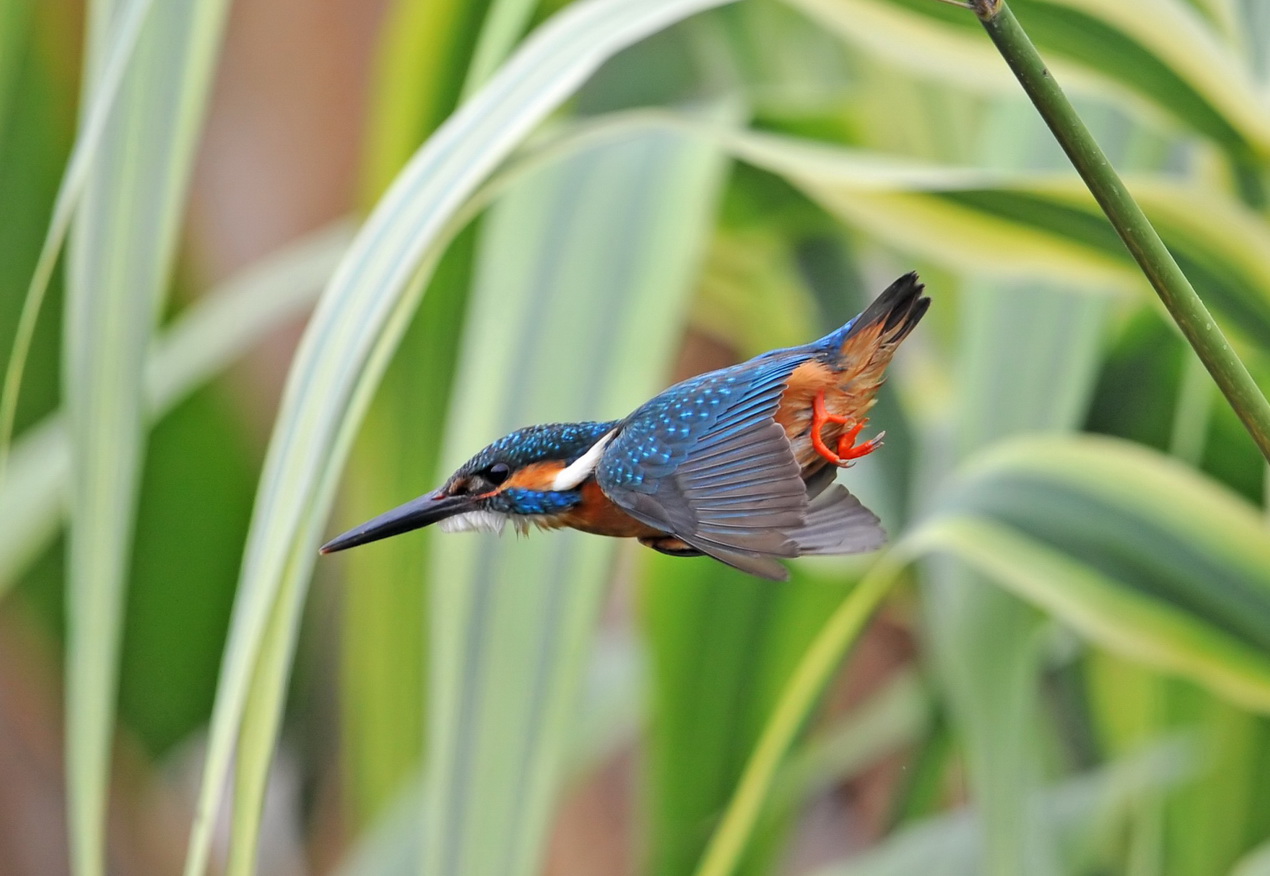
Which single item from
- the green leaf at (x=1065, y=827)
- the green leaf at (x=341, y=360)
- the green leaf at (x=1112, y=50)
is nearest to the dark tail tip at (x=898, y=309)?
the green leaf at (x=341, y=360)

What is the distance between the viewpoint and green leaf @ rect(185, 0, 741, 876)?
11.8 inches

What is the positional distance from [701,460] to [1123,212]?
0.18ft

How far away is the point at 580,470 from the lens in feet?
0.56

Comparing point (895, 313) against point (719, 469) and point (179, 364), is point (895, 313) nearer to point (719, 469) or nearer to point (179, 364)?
point (719, 469)

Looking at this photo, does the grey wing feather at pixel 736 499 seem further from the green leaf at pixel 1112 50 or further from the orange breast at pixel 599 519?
the green leaf at pixel 1112 50

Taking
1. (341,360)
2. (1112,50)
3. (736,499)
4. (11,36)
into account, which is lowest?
(736,499)

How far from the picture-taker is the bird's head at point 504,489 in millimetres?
153

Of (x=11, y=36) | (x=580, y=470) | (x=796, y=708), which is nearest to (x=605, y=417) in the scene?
(x=796, y=708)

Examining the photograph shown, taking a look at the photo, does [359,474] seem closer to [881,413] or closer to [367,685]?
[367,685]

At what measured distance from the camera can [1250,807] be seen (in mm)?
555

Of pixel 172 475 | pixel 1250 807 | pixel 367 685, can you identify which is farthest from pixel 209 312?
pixel 1250 807

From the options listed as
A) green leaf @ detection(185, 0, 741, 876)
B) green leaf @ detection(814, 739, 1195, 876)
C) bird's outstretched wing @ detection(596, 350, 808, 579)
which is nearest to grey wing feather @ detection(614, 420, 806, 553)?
bird's outstretched wing @ detection(596, 350, 808, 579)

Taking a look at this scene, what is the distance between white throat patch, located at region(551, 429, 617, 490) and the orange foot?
1.1 inches

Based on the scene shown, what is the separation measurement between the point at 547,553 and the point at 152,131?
207 millimetres
